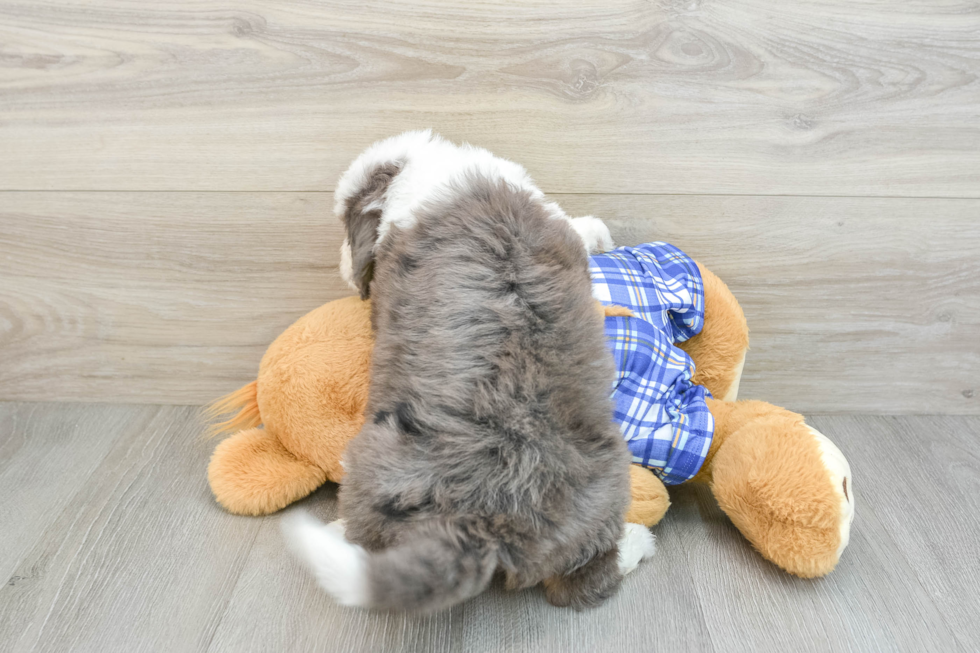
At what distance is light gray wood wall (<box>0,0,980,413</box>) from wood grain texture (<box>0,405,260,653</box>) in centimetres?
20

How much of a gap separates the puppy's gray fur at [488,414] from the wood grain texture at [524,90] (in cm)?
27

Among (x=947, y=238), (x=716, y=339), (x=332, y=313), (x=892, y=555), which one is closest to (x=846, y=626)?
(x=892, y=555)

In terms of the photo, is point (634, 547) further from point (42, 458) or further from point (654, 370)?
point (42, 458)

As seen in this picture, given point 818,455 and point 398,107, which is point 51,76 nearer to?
point 398,107

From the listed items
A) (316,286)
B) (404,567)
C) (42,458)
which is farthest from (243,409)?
(404,567)

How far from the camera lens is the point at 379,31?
0.83m

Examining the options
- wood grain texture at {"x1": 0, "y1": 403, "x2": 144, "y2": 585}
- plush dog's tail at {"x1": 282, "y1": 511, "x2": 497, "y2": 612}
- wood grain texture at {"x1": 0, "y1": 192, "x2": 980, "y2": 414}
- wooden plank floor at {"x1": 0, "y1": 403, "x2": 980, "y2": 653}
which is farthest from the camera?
wood grain texture at {"x1": 0, "y1": 192, "x2": 980, "y2": 414}

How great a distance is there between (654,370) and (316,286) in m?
0.51

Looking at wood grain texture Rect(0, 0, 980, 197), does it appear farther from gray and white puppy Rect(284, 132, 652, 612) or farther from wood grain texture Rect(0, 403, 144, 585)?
wood grain texture Rect(0, 403, 144, 585)

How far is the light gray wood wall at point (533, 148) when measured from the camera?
83cm

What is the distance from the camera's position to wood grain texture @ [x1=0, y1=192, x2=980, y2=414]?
92cm

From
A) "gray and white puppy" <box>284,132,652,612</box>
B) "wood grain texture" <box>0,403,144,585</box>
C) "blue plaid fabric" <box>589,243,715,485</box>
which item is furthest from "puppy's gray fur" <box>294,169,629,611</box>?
"wood grain texture" <box>0,403,144,585</box>

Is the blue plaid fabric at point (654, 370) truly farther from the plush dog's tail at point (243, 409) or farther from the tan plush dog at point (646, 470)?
the plush dog's tail at point (243, 409)

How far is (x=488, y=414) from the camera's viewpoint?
22.6 inches
